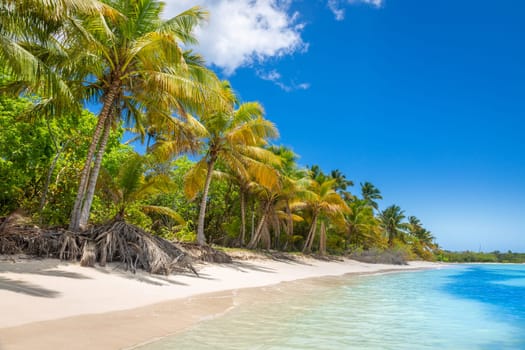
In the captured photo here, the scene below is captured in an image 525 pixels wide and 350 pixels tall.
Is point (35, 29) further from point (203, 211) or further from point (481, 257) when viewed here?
point (481, 257)

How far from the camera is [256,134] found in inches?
655

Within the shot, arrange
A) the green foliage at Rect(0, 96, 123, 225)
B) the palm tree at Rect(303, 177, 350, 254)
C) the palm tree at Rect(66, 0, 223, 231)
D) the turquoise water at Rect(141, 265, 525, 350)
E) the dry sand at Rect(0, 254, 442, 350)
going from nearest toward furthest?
the dry sand at Rect(0, 254, 442, 350) < the turquoise water at Rect(141, 265, 525, 350) < the palm tree at Rect(66, 0, 223, 231) < the green foliage at Rect(0, 96, 123, 225) < the palm tree at Rect(303, 177, 350, 254)

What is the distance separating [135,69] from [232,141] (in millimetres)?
6040

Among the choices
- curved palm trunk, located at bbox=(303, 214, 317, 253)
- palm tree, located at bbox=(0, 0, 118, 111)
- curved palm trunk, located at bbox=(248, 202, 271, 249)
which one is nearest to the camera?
palm tree, located at bbox=(0, 0, 118, 111)

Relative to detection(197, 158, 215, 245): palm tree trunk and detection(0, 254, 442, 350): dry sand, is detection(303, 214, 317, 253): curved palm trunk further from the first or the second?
detection(0, 254, 442, 350): dry sand

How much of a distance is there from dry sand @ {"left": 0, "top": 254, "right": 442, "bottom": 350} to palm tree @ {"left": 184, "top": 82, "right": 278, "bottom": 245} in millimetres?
6910

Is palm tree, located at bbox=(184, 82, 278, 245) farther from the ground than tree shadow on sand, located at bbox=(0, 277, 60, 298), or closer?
farther from the ground

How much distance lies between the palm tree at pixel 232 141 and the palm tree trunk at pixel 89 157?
5.47 m

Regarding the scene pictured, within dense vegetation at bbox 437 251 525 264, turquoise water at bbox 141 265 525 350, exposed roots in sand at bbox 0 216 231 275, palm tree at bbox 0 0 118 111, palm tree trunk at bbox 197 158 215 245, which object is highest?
dense vegetation at bbox 437 251 525 264

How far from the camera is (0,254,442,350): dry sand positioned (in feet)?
14.0

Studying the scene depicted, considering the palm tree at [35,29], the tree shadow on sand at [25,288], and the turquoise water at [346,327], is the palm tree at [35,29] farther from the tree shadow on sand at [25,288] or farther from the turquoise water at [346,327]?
the turquoise water at [346,327]

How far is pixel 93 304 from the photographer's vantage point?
19.9 ft

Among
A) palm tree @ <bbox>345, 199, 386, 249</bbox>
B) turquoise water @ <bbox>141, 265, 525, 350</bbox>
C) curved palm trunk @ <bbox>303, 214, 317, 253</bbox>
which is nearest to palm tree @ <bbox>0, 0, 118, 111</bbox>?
turquoise water @ <bbox>141, 265, 525, 350</bbox>

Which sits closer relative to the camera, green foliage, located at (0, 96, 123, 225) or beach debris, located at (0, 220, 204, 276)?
beach debris, located at (0, 220, 204, 276)
